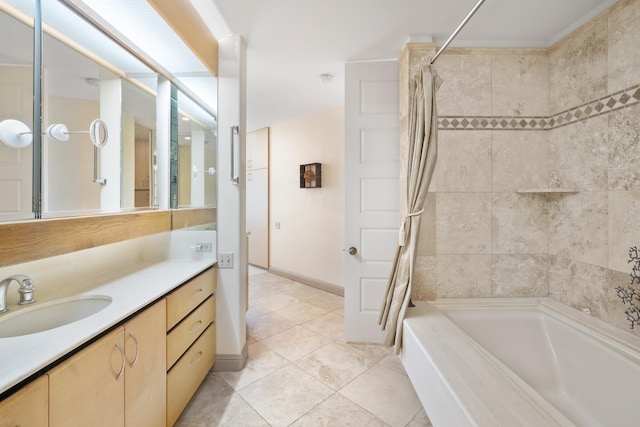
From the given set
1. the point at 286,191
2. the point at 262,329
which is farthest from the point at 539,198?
the point at 286,191

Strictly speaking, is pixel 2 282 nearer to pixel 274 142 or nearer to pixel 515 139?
pixel 515 139

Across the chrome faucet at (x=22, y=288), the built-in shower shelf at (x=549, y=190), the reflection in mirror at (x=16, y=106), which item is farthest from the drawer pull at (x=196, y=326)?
the built-in shower shelf at (x=549, y=190)

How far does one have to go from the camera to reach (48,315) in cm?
117

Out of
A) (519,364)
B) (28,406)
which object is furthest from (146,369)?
(519,364)

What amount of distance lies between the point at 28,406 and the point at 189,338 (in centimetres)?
94

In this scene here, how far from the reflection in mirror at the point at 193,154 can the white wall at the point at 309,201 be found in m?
1.88

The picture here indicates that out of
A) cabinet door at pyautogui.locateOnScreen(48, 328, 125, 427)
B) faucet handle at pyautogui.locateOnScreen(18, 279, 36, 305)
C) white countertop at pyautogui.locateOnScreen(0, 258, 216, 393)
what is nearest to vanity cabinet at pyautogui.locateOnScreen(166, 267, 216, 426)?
white countertop at pyautogui.locateOnScreen(0, 258, 216, 393)

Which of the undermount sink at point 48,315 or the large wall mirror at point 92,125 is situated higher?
the large wall mirror at point 92,125

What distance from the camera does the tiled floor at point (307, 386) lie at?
158 cm

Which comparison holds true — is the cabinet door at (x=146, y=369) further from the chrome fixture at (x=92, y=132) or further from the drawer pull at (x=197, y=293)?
the chrome fixture at (x=92, y=132)

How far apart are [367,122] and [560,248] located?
1.70 metres

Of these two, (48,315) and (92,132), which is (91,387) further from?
(92,132)

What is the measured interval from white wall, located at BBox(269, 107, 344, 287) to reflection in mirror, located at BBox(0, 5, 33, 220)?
114 inches

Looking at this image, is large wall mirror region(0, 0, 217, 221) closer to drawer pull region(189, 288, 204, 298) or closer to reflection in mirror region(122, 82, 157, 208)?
reflection in mirror region(122, 82, 157, 208)
